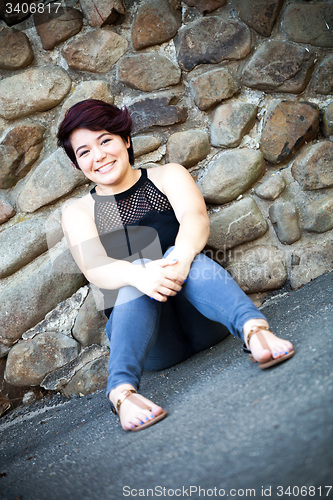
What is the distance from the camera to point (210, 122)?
1835 millimetres

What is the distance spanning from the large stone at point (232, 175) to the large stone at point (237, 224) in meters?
0.06

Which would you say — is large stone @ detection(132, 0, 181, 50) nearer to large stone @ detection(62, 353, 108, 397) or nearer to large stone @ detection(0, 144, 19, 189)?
large stone @ detection(0, 144, 19, 189)

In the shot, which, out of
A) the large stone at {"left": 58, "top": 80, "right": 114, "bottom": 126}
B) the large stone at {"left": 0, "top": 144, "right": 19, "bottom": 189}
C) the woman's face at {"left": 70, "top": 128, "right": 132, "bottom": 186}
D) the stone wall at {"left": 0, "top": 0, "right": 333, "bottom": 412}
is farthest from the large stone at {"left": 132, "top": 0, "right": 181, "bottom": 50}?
the large stone at {"left": 0, "top": 144, "right": 19, "bottom": 189}

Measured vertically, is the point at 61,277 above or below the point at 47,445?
above

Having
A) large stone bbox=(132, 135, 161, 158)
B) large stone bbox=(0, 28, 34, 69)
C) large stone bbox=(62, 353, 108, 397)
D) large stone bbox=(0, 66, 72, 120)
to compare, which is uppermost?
large stone bbox=(0, 28, 34, 69)

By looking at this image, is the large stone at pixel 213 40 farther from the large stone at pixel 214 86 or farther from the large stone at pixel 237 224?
the large stone at pixel 237 224

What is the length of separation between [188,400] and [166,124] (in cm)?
119

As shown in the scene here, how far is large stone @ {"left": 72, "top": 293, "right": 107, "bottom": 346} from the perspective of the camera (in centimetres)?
177

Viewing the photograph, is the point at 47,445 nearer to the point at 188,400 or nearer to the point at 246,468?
the point at 188,400

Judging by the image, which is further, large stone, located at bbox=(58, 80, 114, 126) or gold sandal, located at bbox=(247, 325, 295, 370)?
large stone, located at bbox=(58, 80, 114, 126)

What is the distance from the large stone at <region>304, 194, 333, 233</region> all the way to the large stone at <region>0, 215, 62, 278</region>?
1.09m

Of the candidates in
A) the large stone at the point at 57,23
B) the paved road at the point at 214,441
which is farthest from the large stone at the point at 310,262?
the large stone at the point at 57,23

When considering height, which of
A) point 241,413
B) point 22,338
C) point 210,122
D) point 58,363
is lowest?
point 58,363

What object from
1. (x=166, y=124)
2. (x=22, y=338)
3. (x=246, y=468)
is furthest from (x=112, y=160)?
(x=246, y=468)
